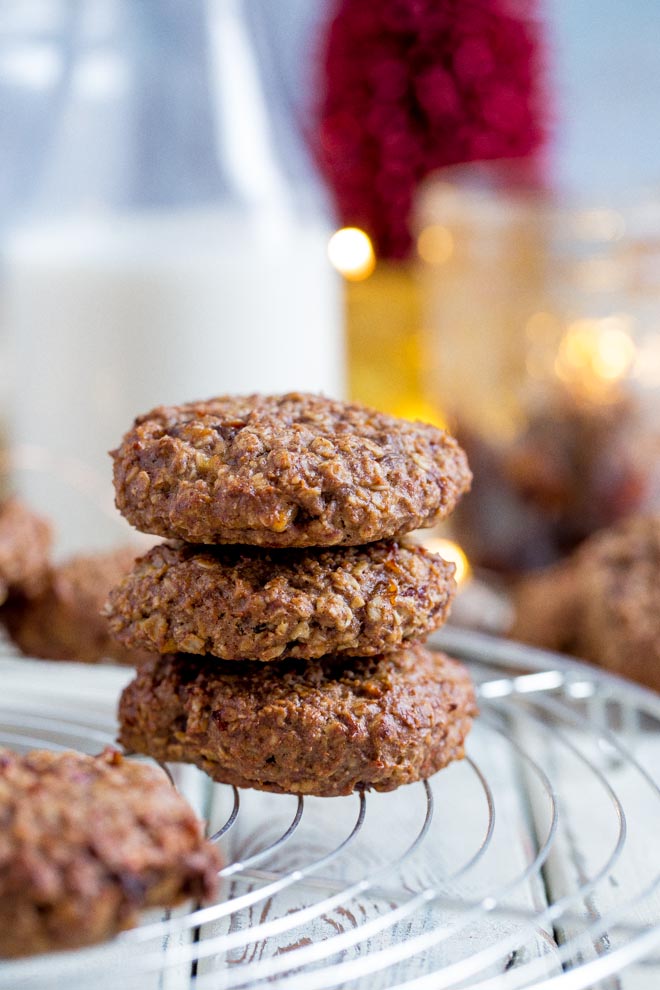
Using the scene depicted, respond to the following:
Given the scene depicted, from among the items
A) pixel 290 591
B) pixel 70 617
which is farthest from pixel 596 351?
pixel 290 591

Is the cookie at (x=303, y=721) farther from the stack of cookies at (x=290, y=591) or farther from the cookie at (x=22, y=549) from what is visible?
the cookie at (x=22, y=549)

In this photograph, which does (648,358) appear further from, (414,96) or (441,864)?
(441,864)

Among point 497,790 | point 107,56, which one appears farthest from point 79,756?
point 107,56

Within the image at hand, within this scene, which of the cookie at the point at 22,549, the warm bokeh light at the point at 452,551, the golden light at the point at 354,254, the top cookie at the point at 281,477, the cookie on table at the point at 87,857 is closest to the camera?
the cookie on table at the point at 87,857

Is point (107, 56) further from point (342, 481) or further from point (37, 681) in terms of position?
point (342, 481)

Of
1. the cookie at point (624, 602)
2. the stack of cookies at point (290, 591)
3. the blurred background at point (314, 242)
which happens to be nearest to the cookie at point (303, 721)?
the stack of cookies at point (290, 591)

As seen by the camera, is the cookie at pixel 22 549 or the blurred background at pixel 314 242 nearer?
the cookie at pixel 22 549
